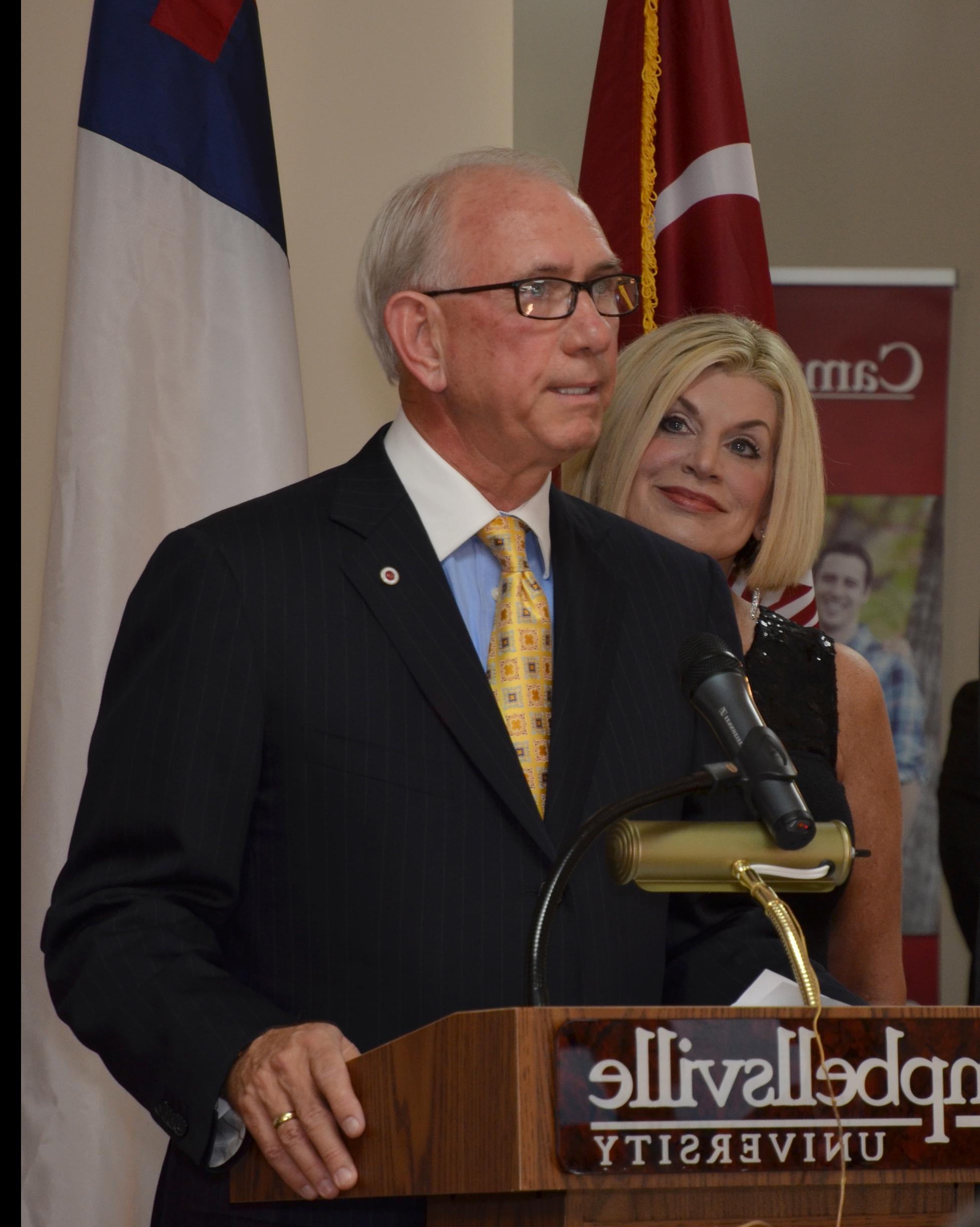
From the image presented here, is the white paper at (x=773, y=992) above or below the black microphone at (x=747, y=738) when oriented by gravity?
below

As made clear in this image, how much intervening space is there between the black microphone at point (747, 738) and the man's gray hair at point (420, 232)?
858 millimetres

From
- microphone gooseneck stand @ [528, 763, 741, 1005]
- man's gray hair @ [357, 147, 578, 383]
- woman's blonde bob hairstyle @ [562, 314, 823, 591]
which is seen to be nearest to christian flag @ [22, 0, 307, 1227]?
woman's blonde bob hairstyle @ [562, 314, 823, 591]

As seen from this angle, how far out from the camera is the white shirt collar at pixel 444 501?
1.85m

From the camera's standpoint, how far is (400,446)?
1.95 meters

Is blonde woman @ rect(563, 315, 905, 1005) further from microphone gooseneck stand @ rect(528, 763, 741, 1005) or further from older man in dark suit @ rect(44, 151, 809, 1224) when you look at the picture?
microphone gooseneck stand @ rect(528, 763, 741, 1005)

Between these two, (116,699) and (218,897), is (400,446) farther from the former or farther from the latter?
(218,897)

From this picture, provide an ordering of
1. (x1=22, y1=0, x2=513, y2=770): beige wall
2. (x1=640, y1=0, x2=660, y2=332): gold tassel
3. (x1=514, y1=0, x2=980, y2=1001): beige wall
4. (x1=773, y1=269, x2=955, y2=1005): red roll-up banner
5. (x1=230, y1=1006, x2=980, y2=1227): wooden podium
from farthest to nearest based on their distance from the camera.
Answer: (x1=514, y1=0, x2=980, y2=1001): beige wall
(x1=773, y1=269, x2=955, y2=1005): red roll-up banner
(x1=22, y1=0, x2=513, y2=770): beige wall
(x1=640, y1=0, x2=660, y2=332): gold tassel
(x1=230, y1=1006, x2=980, y2=1227): wooden podium

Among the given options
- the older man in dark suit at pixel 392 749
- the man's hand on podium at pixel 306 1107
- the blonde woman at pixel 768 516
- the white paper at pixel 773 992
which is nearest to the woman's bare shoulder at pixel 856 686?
the blonde woman at pixel 768 516

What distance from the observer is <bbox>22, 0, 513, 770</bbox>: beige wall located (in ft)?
10.9

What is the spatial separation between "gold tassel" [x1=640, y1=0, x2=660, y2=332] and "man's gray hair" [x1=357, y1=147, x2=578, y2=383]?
1072 mm

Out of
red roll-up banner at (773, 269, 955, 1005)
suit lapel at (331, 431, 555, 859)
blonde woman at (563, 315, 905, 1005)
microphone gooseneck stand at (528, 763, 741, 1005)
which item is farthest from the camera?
red roll-up banner at (773, 269, 955, 1005)

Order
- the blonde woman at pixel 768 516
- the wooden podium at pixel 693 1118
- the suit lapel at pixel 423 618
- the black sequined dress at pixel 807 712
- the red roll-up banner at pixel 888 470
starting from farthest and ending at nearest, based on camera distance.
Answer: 1. the red roll-up banner at pixel 888 470
2. the blonde woman at pixel 768 516
3. the black sequined dress at pixel 807 712
4. the suit lapel at pixel 423 618
5. the wooden podium at pixel 693 1118

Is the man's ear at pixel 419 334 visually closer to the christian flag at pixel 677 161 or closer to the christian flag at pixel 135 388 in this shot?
the christian flag at pixel 135 388

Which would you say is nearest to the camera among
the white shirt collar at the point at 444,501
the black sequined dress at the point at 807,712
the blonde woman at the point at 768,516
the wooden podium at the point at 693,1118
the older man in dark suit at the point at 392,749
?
the wooden podium at the point at 693,1118
